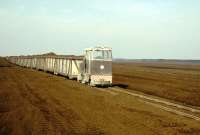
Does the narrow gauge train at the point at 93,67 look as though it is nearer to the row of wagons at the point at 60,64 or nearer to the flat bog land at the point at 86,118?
the row of wagons at the point at 60,64

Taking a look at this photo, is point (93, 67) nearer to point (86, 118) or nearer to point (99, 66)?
point (99, 66)

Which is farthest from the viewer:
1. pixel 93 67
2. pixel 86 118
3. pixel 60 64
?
pixel 60 64

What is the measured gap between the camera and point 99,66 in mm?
27141

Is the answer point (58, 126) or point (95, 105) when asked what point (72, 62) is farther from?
point (58, 126)

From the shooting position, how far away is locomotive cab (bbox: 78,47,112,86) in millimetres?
27172

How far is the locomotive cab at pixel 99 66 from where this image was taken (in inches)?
1070

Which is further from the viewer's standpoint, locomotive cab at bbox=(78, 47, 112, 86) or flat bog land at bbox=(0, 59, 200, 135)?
locomotive cab at bbox=(78, 47, 112, 86)

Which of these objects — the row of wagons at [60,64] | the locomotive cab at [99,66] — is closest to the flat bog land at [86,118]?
the locomotive cab at [99,66]

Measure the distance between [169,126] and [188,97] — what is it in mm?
11072

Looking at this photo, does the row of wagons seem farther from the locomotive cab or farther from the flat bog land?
the flat bog land

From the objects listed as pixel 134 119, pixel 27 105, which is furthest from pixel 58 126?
pixel 27 105

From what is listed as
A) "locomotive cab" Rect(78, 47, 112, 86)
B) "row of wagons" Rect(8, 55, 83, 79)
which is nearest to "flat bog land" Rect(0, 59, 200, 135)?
"locomotive cab" Rect(78, 47, 112, 86)

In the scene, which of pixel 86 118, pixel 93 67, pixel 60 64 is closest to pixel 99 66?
pixel 93 67

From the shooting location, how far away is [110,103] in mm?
18422
